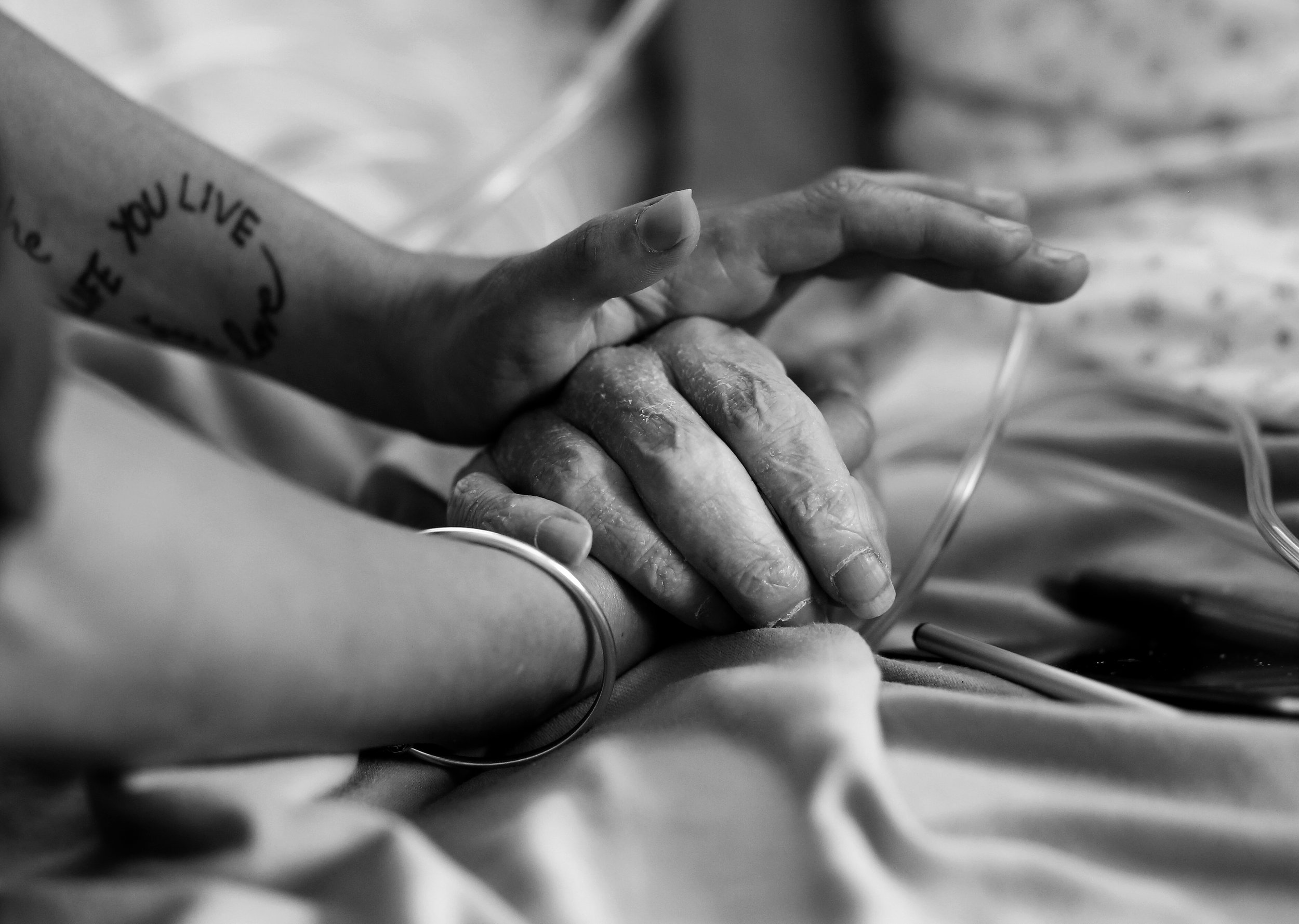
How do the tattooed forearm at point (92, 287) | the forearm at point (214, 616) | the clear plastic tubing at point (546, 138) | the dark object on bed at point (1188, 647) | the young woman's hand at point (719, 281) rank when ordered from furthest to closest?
the clear plastic tubing at point (546, 138)
the tattooed forearm at point (92, 287)
the young woman's hand at point (719, 281)
the dark object on bed at point (1188, 647)
the forearm at point (214, 616)

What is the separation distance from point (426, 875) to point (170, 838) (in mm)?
110

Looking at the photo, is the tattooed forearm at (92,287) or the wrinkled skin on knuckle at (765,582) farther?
the tattooed forearm at (92,287)

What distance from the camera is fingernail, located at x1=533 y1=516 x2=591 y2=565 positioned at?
1.69ft

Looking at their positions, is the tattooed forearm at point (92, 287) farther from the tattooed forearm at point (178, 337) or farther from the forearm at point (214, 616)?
the forearm at point (214, 616)

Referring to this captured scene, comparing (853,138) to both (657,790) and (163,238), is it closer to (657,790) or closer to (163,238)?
(163,238)

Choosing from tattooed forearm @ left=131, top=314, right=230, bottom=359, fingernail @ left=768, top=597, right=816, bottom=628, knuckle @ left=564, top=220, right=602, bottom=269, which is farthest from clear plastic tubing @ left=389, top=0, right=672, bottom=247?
fingernail @ left=768, top=597, right=816, bottom=628

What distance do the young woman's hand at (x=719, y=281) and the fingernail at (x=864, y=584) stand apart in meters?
0.18

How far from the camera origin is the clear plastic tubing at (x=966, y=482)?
0.65 m

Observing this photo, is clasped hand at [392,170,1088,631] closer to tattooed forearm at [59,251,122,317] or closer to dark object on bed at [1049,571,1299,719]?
dark object on bed at [1049,571,1299,719]

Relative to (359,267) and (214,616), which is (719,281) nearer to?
(359,267)

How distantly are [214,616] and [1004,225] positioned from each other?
18.7 inches

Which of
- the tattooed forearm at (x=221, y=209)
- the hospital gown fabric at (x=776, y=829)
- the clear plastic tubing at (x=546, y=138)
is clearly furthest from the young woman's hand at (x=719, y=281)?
the clear plastic tubing at (x=546, y=138)

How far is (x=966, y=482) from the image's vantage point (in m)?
0.70

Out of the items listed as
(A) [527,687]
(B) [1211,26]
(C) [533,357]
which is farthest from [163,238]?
(B) [1211,26]
